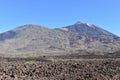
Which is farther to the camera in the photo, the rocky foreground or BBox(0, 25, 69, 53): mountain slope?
BBox(0, 25, 69, 53): mountain slope

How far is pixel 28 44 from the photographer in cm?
15888

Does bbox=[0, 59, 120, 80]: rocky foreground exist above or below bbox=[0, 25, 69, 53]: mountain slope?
below

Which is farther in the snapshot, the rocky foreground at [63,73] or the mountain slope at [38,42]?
the mountain slope at [38,42]

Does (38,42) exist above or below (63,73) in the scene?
above

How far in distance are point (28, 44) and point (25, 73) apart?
138372mm

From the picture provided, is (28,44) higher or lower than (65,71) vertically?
higher

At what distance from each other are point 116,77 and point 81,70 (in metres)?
4.28

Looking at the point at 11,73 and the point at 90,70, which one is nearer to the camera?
the point at 11,73

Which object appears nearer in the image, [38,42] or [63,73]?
[63,73]

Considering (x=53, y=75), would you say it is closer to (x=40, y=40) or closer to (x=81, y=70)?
(x=81, y=70)

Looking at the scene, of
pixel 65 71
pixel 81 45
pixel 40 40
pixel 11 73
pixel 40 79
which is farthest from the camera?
pixel 40 40

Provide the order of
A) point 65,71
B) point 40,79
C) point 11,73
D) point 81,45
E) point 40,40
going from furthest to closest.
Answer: point 40,40
point 81,45
point 65,71
point 11,73
point 40,79

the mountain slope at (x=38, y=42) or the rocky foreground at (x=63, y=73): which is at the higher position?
the mountain slope at (x=38, y=42)

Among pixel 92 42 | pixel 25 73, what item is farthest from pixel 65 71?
pixel 92 42
